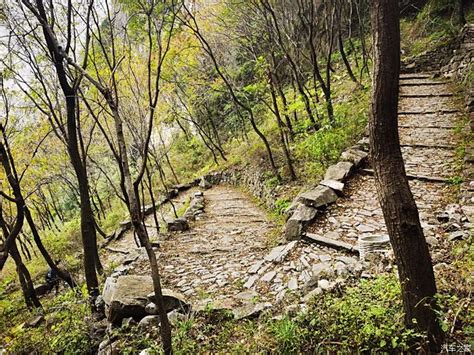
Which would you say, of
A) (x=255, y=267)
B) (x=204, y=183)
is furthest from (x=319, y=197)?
(x=204, y=183)

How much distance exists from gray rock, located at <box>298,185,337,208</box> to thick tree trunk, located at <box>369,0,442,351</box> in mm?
3371

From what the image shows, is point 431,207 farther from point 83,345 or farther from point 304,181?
point 83,345

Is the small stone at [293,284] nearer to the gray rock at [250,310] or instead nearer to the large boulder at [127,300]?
the gray rock at [250,310]

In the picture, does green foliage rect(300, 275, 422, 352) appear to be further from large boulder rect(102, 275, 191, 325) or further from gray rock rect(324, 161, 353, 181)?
gray rock rect(324, 161, 353, 181)

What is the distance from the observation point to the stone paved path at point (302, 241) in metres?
3.85

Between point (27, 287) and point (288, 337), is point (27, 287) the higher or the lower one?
the lower one

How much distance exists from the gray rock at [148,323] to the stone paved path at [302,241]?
645 mm

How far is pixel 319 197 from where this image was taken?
548 centimetres

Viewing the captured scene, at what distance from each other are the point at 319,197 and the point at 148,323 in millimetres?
3697

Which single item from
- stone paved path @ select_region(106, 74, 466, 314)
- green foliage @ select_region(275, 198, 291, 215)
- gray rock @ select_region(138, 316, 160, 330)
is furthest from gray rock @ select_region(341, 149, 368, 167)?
gray rock @ select_region(138, 316, 160, 330)

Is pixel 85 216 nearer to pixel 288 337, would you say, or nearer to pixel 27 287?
pixel 27 287

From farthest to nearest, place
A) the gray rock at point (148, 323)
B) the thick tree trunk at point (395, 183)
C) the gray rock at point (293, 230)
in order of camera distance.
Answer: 1. the gray rock at point (293, 230)
2. the gray rock at point (148, 323)
3. the thick tree trunk at point (395, 183)

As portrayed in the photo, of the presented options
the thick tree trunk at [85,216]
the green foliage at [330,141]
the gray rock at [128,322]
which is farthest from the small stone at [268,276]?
the green foliage at [330,141]

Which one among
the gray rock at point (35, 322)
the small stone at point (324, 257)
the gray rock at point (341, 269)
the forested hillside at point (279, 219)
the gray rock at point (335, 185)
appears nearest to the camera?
the forested hillside at point (279, 219)
